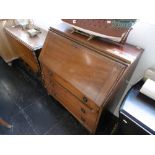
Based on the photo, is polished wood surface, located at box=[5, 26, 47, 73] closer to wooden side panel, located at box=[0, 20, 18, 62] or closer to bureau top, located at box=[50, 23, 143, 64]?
wooden side panel, located at box=[0, 20, 18, 62]

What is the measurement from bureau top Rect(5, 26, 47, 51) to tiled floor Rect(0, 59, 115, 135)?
0.67 m

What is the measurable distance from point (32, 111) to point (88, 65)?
1.05 metres

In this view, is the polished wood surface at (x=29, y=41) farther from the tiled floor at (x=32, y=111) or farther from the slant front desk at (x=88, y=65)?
the tiled floor at (x=32, y=111)

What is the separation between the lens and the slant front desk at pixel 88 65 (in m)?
0.87

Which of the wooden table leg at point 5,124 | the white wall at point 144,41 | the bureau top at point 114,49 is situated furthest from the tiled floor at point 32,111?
the bureau top at point 114,49

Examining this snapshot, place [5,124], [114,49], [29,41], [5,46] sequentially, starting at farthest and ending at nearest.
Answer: [5,46] < [29,41] < [5,124] < [114,49]

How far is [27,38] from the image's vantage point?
1621 mm

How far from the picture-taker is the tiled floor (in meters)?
1.46

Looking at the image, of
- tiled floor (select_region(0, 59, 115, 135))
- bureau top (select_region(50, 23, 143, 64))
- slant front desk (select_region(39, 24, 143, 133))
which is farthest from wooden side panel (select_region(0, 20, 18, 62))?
bureau top (select_region(50, 23, 143, 64))

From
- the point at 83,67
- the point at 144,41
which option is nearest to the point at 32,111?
the point at 83,67

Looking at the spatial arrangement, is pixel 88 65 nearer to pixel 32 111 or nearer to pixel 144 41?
pixel 144 41
